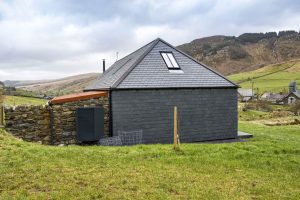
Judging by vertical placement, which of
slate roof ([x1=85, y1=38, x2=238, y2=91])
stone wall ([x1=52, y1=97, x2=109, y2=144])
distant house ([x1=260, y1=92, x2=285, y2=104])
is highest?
slate roof ([x1=85, y1=38, x2=238, y2=91])

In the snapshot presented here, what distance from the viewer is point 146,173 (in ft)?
30.4

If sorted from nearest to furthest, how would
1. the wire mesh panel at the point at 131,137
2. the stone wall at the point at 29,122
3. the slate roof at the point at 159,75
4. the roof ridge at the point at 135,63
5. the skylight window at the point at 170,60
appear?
the stone wall at the point at 29,122, the wire mesh panel at the point at 131,137, the roof ridge at the point at 135,63, the slate roof at the point at 159,75, the skylight window at the point at 170,60

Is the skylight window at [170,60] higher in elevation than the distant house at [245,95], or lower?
higher

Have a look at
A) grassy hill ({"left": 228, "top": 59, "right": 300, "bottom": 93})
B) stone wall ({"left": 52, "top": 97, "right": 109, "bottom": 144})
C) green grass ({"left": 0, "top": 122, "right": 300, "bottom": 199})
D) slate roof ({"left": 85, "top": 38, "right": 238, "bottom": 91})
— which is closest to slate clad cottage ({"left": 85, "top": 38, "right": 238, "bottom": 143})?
slate roof ({"left": 85, "top": 38, "right": 238, "bottom": 91})

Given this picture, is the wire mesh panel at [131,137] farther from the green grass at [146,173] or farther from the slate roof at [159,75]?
the green grass at [146,173]

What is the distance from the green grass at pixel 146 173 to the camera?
7.84m

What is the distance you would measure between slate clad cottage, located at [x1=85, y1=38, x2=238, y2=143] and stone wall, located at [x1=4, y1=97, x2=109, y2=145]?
1.58 m

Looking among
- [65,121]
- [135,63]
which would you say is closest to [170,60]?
[135,63]

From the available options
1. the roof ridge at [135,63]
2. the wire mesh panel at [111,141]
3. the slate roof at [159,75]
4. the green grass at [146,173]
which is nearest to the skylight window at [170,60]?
the slate roof at [159,75]

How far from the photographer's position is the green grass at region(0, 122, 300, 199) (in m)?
7.84

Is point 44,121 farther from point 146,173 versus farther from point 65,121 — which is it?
point 146,173

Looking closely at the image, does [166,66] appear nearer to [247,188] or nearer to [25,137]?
[25,137]

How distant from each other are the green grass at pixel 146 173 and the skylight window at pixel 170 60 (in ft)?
25.2

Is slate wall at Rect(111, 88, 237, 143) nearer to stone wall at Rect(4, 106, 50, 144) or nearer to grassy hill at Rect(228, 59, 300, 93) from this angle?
stone wall at Rect(4, 106, 50, 144)
